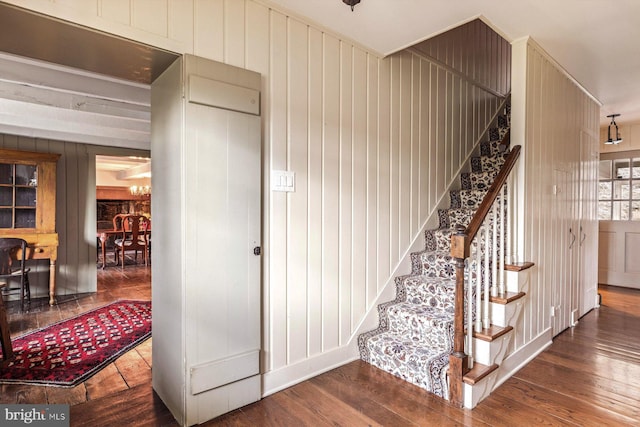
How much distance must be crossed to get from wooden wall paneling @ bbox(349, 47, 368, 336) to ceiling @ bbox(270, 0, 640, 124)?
0.84 feet

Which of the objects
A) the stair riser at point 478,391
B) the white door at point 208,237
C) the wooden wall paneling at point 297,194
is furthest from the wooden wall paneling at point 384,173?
the white door at point 208,237

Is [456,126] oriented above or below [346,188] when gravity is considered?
above

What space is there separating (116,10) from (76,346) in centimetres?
284

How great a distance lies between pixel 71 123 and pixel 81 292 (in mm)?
2568

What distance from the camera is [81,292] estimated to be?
527cm

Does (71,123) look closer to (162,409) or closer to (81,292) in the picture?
(81,292)

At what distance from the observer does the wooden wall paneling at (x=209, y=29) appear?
1.99 m

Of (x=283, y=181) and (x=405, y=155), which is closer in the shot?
(x=283, y=181)

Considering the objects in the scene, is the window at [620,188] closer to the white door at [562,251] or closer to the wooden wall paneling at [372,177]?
the white door at [562,251]

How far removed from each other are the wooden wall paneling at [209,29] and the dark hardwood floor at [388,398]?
2.12 metres

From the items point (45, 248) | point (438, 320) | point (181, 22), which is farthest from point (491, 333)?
point (45, 248)

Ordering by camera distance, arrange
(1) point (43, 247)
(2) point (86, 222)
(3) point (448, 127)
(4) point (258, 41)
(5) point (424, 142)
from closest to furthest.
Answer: (4) point (258, 41)
(5) point (424, 142)
(3) point (448, 127)
(1) point (43, 247)
(2) point (86, 222)

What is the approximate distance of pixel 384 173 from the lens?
3.06 metres

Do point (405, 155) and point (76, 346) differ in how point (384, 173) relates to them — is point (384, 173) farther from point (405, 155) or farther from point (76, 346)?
point (76, 346)
